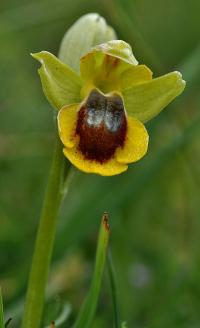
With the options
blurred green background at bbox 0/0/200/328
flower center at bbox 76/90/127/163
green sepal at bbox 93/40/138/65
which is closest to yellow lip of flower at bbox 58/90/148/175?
flower center at bbox 76/90/127/163

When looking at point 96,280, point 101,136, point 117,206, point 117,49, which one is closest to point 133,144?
point 101,136

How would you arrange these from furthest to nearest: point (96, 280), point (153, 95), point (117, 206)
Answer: point (117, 206)
point (153, 95)
point (96, 280)

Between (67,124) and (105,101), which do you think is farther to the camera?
(105,101)

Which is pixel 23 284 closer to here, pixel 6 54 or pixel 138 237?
pixel 138 237

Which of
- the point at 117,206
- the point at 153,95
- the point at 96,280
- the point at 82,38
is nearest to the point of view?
the point at 96,280

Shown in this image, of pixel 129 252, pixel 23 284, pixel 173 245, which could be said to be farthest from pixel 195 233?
pixel 23 284

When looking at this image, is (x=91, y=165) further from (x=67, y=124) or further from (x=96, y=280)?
(x=96, y=280)
